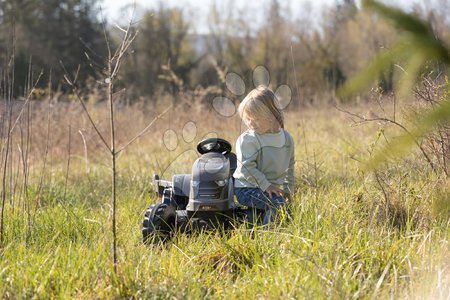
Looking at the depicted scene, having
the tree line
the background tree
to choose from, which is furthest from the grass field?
the background tree

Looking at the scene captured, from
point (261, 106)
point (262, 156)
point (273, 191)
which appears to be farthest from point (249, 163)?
point (261, 106)

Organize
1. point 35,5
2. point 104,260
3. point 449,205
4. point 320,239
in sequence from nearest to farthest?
point 449,205 < point 104,260 < point 320,239 < point 35,5

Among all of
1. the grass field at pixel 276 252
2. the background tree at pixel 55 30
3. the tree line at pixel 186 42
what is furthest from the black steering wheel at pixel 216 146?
the background tree at pixel 55 30

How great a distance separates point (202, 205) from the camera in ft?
10.8

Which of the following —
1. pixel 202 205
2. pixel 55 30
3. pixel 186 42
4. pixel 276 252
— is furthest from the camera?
pixel 186 42

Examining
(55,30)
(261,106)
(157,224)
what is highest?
(55,30)

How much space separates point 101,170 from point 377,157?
5.50 meters

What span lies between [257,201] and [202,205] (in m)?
0.44

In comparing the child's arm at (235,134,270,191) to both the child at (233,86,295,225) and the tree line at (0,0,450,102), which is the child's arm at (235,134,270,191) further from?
the tree line at (0,0,450,102)

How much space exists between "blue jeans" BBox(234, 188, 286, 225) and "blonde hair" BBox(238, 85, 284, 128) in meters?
0.45

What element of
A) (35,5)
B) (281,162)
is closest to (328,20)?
(35,5)

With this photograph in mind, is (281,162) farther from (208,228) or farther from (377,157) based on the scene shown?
(377,157)

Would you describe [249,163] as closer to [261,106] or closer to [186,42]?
[261,106]

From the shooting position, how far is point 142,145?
8.87 metres
